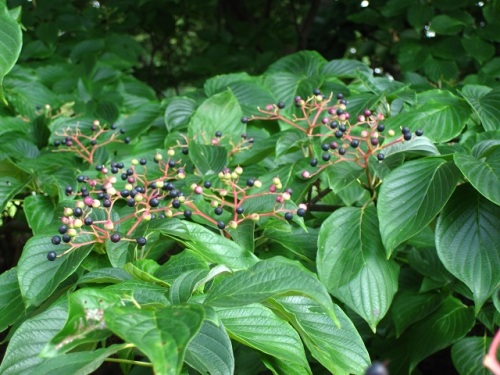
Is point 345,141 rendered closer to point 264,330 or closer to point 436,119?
point 436,119

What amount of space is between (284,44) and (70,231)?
337cm

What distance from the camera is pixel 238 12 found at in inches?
186

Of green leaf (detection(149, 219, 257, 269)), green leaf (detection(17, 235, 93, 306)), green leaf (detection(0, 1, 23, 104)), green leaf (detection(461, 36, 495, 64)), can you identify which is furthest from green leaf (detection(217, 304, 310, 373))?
green leaf (detection(461, 36, 495, 64))

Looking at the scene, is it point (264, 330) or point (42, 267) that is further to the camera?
point (42, 267)

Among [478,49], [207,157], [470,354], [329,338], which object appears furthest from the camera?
[478,49]

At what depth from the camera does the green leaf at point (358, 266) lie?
53.6 inches

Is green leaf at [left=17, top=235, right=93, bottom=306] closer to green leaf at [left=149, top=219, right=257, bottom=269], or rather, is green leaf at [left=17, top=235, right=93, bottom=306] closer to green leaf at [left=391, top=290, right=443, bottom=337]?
green leaf at [left=149, top=219, right=257, bottom=269]

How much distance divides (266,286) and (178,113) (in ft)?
3.93

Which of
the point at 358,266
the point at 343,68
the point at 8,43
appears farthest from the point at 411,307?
the point at 8,43

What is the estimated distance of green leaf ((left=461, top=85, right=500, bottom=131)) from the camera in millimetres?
1721

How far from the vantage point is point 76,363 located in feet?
3.07

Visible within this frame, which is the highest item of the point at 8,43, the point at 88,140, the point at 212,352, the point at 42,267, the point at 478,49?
the point at 8,43

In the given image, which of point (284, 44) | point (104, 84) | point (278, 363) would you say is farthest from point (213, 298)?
point (284, 44)

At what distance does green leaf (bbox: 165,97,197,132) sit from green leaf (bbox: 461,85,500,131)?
759mm
